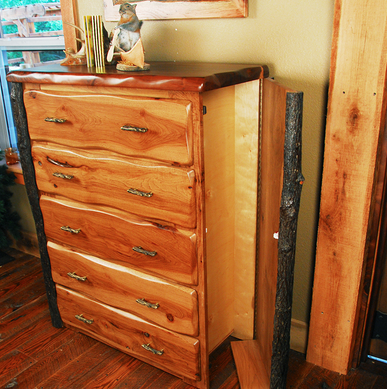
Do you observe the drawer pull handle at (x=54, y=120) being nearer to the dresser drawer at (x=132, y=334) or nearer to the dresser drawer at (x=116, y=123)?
the dresser drawer at (x=116, y=123)

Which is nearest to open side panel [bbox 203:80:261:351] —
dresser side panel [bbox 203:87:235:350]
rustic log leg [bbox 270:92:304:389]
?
dresser side panel [bbox 203:87:235:350]

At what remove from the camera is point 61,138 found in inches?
63.7

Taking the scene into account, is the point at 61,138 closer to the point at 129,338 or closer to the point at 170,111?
the point at 170,111

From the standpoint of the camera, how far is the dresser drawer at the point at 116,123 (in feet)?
4.25

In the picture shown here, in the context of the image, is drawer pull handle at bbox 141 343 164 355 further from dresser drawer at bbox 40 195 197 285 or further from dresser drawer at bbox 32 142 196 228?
dresser drawer at bbox 32 142 196 228

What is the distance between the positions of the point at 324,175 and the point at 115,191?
79 cm

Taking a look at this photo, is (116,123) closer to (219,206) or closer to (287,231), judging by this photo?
(219,206)

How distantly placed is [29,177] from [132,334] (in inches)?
32.1

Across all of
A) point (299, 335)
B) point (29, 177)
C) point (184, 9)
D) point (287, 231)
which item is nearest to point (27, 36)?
point (29, 177)

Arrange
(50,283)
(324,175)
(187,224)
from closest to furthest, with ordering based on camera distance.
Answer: (187,224), (324,175), (50,283)

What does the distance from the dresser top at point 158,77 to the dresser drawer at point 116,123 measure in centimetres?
5

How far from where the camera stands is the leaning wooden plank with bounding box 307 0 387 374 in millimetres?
1323

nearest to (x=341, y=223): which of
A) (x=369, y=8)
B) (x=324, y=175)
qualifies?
(x=324, y=175)

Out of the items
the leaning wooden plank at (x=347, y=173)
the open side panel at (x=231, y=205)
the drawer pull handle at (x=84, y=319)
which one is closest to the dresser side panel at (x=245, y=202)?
the open side panel at (x=231, y=205)
